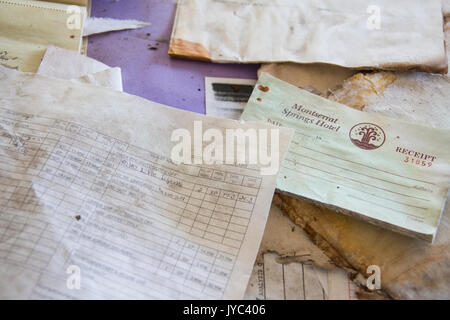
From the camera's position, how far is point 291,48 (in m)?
0.72

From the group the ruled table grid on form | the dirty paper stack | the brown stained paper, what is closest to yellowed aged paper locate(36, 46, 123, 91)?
the dirty paper stack

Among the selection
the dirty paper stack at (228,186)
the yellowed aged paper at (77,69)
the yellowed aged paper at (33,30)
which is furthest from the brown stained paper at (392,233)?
the yellowed aged paper at (33,30)

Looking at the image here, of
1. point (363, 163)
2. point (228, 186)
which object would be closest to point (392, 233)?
point (363, 163)

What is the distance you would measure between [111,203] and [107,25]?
17.0 inches

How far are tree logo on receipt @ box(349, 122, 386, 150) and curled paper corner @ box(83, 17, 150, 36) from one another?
19.0 inches

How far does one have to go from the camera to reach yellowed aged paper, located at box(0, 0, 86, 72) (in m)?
0.68

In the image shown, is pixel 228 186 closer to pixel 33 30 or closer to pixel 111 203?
pixel 111 203

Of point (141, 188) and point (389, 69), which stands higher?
point (389, 69)

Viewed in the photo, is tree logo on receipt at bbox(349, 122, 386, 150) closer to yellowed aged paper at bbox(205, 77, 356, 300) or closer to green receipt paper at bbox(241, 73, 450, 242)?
green receipt paper at bbox(241, 73, 450, 242)

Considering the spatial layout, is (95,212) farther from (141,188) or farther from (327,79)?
(327,79)

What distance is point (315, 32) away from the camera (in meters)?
0.73

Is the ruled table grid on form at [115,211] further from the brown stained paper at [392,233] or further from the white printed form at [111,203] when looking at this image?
the brown stained paper at [392,233]
